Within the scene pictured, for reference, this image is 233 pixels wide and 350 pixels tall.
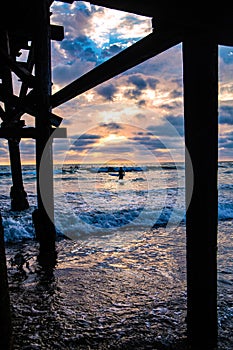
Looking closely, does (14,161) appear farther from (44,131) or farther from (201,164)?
(201,164)

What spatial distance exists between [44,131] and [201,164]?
3.02 metres

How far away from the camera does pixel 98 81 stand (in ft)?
10.1

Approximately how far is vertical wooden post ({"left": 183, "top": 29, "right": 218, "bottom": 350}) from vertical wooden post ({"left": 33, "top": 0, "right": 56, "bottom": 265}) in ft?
9.37

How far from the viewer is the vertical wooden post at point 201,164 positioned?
6.26 ft

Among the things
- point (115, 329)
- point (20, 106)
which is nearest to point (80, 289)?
point (115, 329)

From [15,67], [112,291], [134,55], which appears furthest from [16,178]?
[134,55]

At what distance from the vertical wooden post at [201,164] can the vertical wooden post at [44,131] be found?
286 centimetres

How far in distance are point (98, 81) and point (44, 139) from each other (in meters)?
1.68

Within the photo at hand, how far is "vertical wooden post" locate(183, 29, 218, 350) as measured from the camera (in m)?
1.91

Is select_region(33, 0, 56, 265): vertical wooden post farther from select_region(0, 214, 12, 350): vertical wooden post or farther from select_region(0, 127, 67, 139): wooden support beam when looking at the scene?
select_region(0, 214, 12, 350): vertical wooden post

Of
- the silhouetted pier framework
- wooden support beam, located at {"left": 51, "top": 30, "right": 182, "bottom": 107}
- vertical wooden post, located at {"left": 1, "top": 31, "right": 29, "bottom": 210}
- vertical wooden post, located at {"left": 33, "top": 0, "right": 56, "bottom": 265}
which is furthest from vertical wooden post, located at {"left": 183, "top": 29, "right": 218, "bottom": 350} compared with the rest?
vertical wooden post, located at {"left": 1, "top": 31, "right": 29, "bottom": 210}

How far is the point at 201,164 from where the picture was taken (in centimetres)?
199

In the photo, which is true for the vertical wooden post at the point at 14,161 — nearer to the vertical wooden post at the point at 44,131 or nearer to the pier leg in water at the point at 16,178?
the pier leg in water at the point at 16,178

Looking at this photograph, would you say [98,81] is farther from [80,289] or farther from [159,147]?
[159,147]
